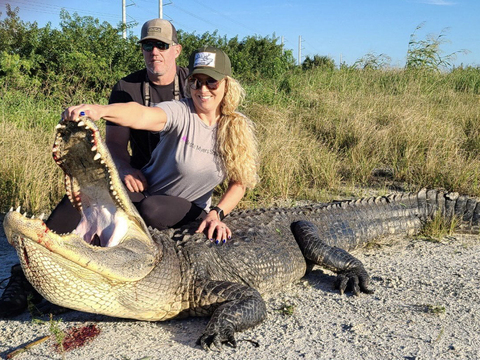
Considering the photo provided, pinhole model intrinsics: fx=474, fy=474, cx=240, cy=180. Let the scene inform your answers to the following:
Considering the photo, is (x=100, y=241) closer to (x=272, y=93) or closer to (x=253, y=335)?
(x=253, y=335)

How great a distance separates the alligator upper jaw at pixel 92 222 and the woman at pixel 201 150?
0.68 metres

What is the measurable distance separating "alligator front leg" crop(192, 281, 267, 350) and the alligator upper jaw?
1.46 feet

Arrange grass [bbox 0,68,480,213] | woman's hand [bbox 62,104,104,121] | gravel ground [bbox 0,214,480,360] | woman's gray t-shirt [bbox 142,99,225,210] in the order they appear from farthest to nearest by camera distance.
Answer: grass [bbox 0,68,480,213]
woman's gray t-shirt [bbox 142,99,225,210]
gravel ground [bbox 0,214,480,360]
woman's hand [bbox 62,104,104,121]

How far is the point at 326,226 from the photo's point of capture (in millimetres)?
4465

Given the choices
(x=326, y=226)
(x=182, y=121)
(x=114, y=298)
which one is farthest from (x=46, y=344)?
(x=326, y=226)

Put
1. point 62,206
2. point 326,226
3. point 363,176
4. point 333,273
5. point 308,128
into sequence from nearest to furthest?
point 62,206 → point 333,273 → point 326,226 → point 363,176 → point 308,128

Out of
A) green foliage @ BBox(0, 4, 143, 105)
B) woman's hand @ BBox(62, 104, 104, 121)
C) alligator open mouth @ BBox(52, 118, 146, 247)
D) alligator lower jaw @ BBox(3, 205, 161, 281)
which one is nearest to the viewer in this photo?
alligator lower jaw @ BBox(3, 205, 161, 281)

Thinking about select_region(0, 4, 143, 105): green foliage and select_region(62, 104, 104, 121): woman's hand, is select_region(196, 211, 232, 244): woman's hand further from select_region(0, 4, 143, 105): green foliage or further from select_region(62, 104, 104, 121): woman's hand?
select_region(0, 4, 143, 105): green foliage

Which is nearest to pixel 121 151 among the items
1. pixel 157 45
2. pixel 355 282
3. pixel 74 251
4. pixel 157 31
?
pixel 157 45

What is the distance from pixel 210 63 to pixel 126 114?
81cm

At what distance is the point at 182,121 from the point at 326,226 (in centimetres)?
180

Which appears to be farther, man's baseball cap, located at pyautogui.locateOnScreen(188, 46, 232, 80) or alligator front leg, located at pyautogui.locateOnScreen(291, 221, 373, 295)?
alligator front leg, located at pyautogui.locateOnScreen(291, 221, 373, 295)

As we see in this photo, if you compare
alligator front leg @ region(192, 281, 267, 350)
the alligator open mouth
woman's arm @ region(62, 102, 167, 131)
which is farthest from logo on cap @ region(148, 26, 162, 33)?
alligator front leg @ region(192, 281, 267, 350)

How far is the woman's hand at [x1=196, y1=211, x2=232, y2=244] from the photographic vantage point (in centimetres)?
338
